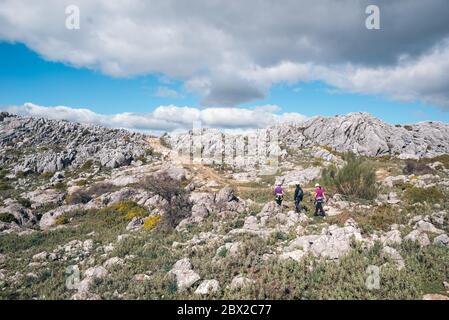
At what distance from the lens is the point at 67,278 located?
1258 cm

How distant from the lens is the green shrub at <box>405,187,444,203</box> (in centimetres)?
→ 1827

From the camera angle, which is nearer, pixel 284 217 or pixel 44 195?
pixel 284 217

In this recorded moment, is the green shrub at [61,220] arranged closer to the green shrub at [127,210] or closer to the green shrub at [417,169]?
the green shrub at [127,210]

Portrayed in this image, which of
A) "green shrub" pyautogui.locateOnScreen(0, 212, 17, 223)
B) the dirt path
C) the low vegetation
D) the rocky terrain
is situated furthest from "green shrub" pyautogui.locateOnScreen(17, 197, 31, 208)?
the low vegetation

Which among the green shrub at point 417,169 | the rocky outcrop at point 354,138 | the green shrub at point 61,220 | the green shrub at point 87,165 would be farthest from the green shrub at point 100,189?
the rocky outcrop at point 354,138

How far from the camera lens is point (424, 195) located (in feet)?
61.3

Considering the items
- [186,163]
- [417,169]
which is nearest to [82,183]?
[186,163]

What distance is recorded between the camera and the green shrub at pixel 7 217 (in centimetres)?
2323

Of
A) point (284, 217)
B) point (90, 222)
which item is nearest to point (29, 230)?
point (90, 222)

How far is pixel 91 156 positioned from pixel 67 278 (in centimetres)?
4499

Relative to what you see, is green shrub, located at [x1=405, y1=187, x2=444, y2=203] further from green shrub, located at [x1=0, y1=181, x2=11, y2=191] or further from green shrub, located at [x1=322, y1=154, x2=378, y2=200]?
green shrub, located at [x1=0, y1=181, x2=11, y2=191]

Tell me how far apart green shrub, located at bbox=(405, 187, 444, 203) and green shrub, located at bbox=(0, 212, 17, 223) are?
2684cm

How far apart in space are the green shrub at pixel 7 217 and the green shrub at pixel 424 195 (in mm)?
26842
